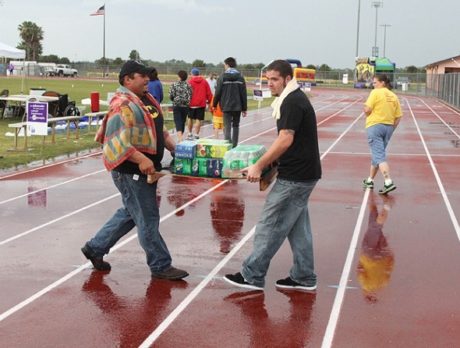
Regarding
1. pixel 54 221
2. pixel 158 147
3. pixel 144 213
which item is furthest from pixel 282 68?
pixel 54 221

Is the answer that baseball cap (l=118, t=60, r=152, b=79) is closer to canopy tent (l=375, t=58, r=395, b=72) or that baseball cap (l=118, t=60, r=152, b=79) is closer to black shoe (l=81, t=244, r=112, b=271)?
black shoe (l=81, t=244, r=112, b=271)

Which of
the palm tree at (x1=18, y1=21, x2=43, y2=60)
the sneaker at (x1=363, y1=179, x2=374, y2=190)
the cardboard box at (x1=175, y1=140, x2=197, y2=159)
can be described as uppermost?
the palm tree at (x1=18, y1=21, x2=43, y2=60)

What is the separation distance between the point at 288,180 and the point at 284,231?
43 centimetres

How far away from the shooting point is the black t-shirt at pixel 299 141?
5.42 meters

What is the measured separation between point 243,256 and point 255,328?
1971mm

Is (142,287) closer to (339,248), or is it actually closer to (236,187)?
(339,248)

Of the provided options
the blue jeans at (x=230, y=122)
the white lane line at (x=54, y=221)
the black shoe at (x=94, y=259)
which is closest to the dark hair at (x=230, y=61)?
the blue jeans at (x=230, y=122)

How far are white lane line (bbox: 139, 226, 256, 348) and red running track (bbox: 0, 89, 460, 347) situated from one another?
0.04 feet

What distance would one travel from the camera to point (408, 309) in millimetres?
5496

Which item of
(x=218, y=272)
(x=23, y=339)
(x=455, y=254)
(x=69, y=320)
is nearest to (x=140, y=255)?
(x=218, y=272)

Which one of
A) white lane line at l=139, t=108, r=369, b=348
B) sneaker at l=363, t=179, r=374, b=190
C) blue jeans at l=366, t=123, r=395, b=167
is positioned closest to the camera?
white lane line at l=139, t=108, r=369, b=348

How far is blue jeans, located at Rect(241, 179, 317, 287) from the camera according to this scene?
18.5ft

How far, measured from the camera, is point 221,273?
21.0 ft

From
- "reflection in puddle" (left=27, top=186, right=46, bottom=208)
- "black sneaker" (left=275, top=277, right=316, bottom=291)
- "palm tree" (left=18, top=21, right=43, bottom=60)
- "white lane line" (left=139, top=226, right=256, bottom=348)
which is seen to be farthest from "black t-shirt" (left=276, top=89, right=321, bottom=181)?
"palm tree" (left=18, top=21, right=43, bottom=60)
